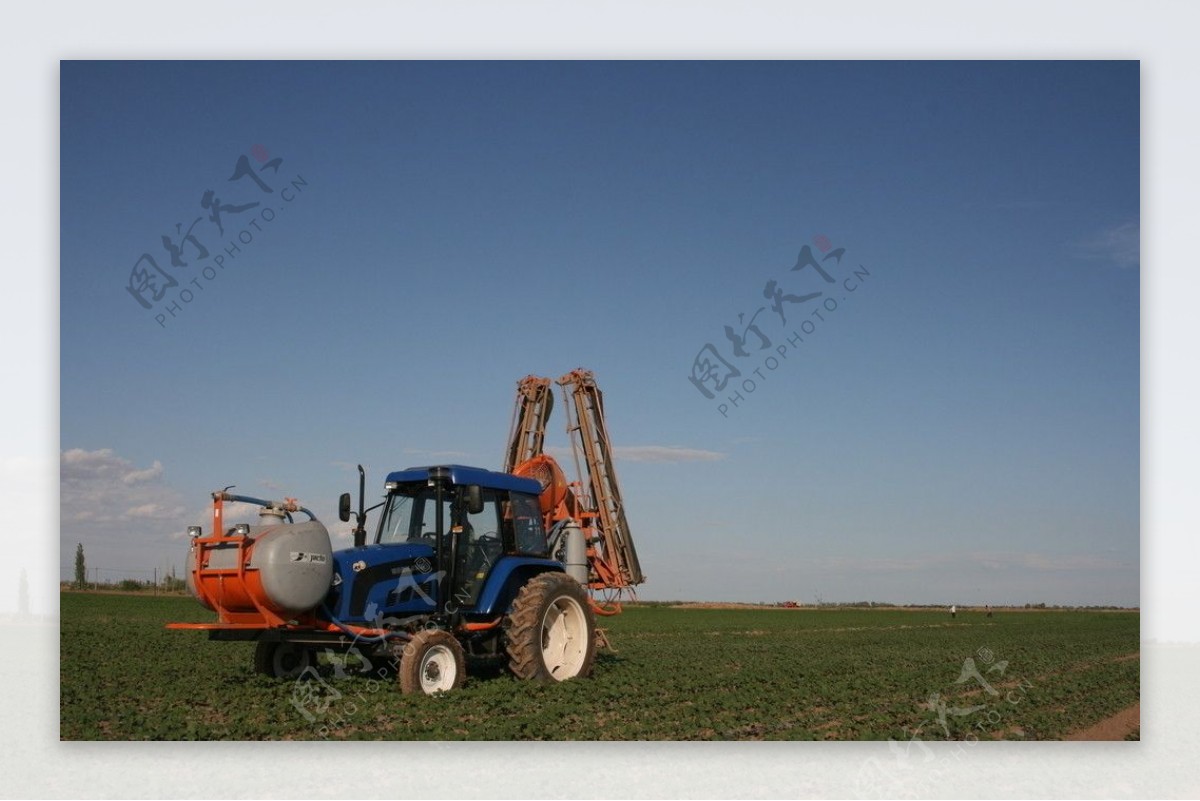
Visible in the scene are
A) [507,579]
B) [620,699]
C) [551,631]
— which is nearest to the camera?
[620,699]

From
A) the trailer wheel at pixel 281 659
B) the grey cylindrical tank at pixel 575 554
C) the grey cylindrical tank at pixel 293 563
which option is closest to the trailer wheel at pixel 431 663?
the grey cylindrical tank at pixel 293 563

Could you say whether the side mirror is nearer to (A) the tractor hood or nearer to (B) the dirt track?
(A) the tractor hood

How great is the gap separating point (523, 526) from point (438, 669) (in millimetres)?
2407

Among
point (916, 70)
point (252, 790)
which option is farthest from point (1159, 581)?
point (252, 790)

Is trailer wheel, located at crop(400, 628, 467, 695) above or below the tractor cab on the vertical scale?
below

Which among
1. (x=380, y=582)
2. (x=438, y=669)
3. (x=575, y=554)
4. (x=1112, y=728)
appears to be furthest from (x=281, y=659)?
(x=1112, y=728)

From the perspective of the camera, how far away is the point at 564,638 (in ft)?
50.0

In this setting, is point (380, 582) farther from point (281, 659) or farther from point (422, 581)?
point (281, 659)

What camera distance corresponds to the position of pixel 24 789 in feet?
36.1

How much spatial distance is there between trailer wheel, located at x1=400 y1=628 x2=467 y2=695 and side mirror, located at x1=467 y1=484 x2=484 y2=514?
143cm

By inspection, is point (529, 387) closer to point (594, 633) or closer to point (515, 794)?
point (594, 633)

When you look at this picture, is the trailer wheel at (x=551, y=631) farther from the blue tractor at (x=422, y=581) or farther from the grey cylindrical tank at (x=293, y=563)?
the grey cylindrical tank at (x=293, y=563)

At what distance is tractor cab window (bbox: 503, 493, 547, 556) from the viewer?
14.8 m

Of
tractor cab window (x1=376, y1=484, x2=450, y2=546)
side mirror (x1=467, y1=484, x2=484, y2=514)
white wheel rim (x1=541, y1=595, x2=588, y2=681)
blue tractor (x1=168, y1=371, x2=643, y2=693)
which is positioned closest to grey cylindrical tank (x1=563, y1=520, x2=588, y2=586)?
blue tractor (x1=168, y1=371, x2=643, y2=693)
